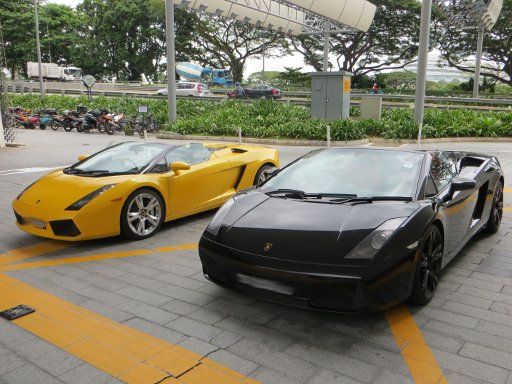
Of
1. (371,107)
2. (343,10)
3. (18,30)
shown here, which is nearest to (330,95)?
(371,107)

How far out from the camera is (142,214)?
5.62 m

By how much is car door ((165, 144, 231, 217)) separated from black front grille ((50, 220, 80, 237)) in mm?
1240

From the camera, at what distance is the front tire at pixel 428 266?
3.50 meters

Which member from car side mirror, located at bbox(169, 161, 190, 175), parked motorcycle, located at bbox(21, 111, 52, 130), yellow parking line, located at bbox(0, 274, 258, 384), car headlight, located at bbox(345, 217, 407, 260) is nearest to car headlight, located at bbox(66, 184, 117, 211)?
car side mirror, located at bbox(169, 161, 190, 175)

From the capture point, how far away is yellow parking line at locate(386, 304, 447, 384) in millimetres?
2830

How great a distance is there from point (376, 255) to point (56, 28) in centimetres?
7051

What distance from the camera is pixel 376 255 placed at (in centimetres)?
317

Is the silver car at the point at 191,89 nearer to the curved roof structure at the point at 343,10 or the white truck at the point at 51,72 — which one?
the curved roof structure at the point at 343,10

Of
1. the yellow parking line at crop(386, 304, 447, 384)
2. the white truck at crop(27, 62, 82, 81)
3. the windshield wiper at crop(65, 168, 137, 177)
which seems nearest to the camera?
the yellow parking line at crop(386, 304, 447, 384)

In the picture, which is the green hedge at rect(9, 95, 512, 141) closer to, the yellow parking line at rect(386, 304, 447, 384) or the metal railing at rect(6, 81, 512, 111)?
the metal railing at rect(6, 81, 512, 111)

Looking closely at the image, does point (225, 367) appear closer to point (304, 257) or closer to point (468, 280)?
point (304, 257)

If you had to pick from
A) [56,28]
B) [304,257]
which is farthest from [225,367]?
[56,28]

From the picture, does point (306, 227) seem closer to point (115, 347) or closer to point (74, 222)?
point (115, 347)

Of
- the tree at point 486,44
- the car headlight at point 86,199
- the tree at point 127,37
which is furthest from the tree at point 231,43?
→ the car headlight at point 86,199
